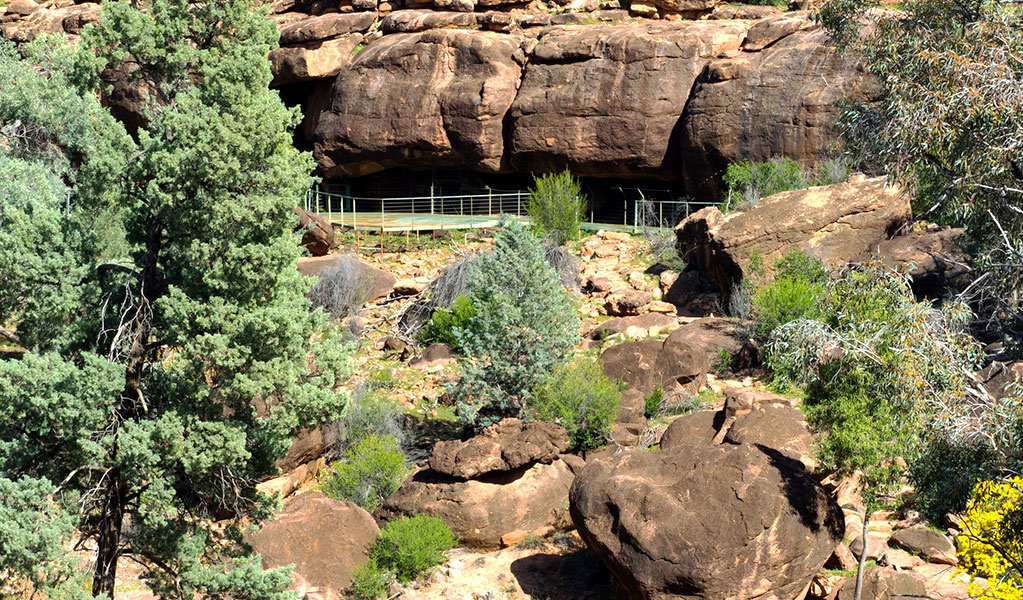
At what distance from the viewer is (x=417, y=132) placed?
3053 centimetres

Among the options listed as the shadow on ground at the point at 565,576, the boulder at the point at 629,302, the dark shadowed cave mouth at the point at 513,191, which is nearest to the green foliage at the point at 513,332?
the shadow on ground at the point at 565,576

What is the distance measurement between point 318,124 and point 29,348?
21930 millimetres

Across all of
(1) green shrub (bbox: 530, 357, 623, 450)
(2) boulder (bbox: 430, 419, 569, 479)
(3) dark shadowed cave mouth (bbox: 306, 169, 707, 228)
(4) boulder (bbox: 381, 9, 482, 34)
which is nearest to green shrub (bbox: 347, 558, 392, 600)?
(2) boulder (bbox: 430, 419, 569, 479)

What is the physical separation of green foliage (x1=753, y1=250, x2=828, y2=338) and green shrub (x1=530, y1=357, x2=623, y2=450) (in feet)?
12.8

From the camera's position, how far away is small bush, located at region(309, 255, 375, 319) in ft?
80.2

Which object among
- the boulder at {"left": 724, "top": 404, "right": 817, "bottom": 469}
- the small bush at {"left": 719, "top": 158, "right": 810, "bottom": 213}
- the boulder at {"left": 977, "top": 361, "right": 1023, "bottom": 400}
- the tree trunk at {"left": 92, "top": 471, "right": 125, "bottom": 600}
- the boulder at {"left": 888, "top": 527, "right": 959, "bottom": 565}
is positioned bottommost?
the boulder at {"left": 888, "top": 527, "right": 959, "bottom": 565}

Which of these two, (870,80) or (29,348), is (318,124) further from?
(29,348)

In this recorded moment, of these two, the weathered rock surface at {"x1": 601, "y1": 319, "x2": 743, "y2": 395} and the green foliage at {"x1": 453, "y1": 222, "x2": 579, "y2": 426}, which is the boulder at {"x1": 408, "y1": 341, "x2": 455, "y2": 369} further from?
the weathered rock surface at {"x1": 601, "y1": 319, "x2": 743, "y2": 395}

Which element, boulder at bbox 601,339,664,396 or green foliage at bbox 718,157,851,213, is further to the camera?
green foliage at bbox 718,157,851,213

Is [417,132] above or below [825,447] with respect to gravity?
above

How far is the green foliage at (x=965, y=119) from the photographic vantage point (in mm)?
12172

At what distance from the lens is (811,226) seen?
22.9 metres

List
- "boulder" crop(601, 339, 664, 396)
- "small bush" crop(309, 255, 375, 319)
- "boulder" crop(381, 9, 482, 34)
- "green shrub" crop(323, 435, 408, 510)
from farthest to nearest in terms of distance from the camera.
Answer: "boulder" crop(381, 9, 482, 34) < "small bush" crop(309, 255, 375, 319) < "boulder" crop(601, 339, 664, 396) < "green shrub" crop(323, 435, 408, 510)

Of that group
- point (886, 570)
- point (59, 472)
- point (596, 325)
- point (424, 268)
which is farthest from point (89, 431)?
point (424, 268)
